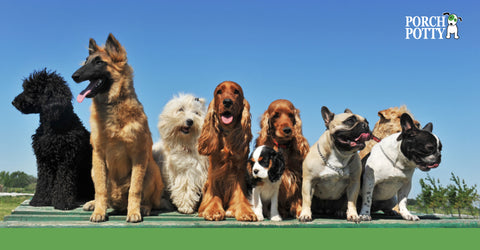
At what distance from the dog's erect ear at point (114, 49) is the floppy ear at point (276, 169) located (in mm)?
2376

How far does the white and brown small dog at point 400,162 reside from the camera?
192 inches

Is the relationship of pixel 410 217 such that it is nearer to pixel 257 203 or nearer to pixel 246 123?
pixel 257 203

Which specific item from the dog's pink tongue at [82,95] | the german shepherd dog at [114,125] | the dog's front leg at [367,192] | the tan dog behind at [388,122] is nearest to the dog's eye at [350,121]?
the dog's front leg at [367,192]

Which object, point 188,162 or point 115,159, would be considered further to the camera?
point 188,162

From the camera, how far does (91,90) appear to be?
4.75m

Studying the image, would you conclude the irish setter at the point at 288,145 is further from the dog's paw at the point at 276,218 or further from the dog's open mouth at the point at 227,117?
the dog's open mouth at the point at 227,117

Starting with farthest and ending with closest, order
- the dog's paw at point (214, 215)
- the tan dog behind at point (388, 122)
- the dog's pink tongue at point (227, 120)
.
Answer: the tan dog behind at point (388, 122) → the dog's pink tongue at point (227, 120) → the dog's paw at point (214, 215)

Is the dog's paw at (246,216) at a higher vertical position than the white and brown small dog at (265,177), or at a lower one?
lower

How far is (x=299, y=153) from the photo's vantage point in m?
5.31

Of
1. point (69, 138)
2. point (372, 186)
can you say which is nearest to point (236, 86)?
point (372, 186)

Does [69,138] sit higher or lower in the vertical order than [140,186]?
higher

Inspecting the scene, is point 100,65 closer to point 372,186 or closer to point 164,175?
point 164,175

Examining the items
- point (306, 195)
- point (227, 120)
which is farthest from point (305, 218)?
point (227, 120)

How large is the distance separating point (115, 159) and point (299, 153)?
2466 mm
